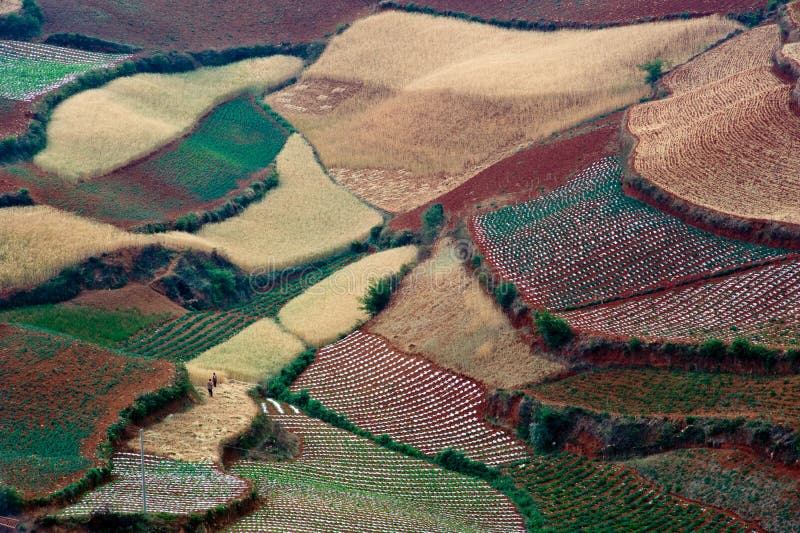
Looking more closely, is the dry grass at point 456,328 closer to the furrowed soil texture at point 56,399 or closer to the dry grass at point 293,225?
the dry grass at point 293,225

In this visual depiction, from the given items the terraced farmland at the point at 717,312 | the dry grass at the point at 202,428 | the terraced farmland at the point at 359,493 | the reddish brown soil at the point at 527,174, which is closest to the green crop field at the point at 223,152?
the reddish brown soil at the point at 527,174

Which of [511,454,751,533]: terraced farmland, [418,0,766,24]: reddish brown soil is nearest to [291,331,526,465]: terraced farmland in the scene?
[511,454,751,533]: terraced farmland

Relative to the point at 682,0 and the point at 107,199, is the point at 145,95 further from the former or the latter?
the point at 682,0

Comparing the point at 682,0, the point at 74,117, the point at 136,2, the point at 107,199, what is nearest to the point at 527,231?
the point at 107,199

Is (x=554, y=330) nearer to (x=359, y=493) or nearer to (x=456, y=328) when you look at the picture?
(x=456, y=328)

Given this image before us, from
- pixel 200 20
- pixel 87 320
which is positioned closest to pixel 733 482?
pixel 87 320
